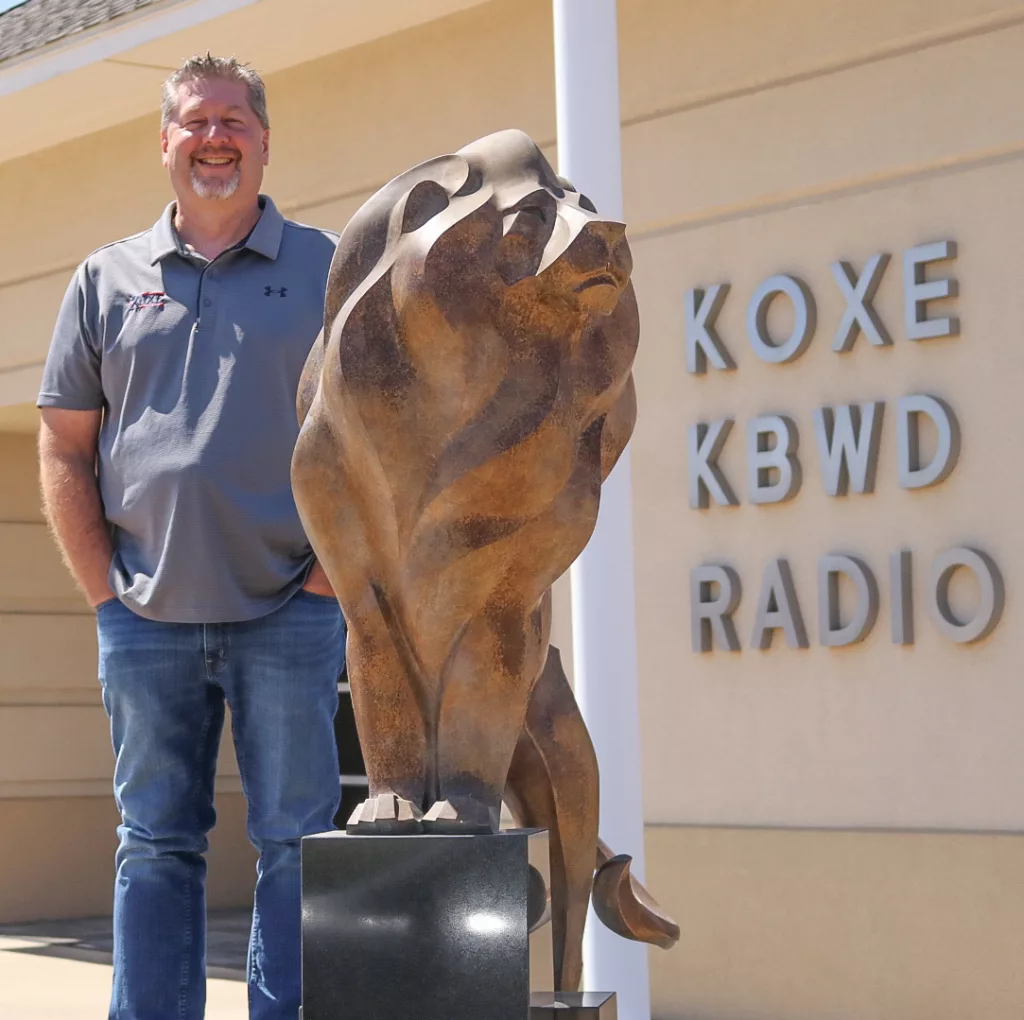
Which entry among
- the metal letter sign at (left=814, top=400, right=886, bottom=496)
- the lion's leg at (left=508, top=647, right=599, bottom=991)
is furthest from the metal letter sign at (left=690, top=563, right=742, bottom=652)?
the lion's leg at (left=508, top=647, right=599, bottom=991)

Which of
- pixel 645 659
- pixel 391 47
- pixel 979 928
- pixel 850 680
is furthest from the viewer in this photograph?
pixel 391 47

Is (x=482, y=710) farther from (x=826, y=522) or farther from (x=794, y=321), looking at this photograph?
(x=794, y=321)

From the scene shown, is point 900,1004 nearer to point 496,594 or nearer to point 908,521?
point 908,521

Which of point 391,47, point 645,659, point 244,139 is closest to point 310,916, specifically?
point 244,139

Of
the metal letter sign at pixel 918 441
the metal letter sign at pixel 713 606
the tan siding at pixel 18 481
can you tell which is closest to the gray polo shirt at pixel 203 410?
the metal letter sign at pixel 918 441

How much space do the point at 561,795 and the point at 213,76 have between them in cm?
147

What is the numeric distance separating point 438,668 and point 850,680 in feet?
11.0

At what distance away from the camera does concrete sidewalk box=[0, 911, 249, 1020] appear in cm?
668

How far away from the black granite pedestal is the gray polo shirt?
693 millimetres

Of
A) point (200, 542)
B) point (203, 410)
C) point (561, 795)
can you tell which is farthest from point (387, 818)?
point (203, 410)

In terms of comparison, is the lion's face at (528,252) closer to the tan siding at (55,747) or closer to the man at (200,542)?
the man at (200,542)

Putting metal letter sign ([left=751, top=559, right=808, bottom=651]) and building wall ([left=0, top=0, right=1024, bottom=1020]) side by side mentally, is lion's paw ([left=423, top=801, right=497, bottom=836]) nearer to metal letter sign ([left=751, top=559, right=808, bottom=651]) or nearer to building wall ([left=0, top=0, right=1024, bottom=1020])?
building wall ([left=0, top=0, right=1024, bottom=1020])

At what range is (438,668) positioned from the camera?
2883 millimetres

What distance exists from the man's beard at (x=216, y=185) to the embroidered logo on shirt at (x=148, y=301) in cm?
→ 20
